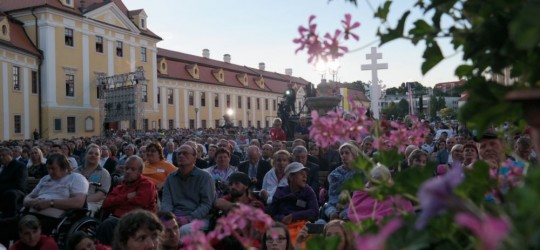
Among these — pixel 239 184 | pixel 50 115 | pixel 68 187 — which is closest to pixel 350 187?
pixel 239 184

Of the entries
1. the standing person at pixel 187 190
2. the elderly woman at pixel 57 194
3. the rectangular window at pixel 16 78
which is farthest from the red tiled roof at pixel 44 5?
→ the standing person at pixel 187 190

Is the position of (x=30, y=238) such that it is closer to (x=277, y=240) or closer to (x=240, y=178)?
(x=240, y=178)

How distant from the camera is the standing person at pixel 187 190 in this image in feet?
21.2

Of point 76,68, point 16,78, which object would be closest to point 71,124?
point 76,68

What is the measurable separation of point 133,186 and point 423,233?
19.4ft

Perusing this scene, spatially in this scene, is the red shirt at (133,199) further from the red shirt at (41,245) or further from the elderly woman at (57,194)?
the red shirt at (41,245)

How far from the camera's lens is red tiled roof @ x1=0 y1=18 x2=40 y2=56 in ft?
115

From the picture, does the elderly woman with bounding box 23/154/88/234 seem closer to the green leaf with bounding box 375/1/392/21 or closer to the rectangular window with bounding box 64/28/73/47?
the green leaf with bounding box 375/1/392/21

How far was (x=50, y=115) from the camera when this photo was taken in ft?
122

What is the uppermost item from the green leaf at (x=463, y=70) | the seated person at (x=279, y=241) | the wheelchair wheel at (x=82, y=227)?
the green leaf at (x=463, y=70)

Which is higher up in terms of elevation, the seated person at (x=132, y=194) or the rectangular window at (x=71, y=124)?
the rectangular window at (x=71, y=124)

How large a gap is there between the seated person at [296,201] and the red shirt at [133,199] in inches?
58.8

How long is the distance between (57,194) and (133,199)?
1186 millimetres

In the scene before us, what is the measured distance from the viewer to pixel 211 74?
6122cm
